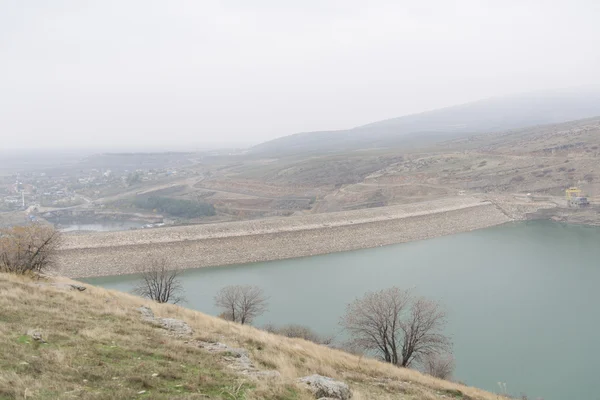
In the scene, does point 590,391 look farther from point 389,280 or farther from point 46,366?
point 46,366

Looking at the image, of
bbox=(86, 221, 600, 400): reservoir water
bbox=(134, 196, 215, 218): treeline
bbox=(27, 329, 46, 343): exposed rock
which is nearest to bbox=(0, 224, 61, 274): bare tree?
bbox=(27, 329, 46, 343): exposed rock

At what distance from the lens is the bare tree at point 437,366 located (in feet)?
→ 33.3

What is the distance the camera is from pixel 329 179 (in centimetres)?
5475

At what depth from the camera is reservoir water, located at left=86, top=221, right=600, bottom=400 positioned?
1234 cm

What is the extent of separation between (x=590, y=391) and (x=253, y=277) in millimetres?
15050

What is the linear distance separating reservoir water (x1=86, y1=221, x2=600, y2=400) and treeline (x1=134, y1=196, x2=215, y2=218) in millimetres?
20467

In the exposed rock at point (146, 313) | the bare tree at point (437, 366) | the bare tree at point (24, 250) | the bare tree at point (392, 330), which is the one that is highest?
the bare tree at point (24, 250)

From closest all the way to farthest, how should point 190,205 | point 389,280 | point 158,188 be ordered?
point 389,280 → point 190,205 → point 158,188

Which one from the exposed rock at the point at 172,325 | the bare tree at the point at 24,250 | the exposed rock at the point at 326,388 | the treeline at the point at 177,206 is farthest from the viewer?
the treeline at the point at 177,206

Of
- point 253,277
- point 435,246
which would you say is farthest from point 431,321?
point 435,246

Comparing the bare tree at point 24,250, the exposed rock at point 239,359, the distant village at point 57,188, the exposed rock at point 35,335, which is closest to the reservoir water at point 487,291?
the bare tree at point 24,250

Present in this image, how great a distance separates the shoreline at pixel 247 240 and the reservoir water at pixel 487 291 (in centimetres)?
99

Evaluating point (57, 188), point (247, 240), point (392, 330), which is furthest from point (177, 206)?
point (392, 330)

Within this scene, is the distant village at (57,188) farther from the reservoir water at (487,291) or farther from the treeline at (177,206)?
the reservoir water at (487,291)
